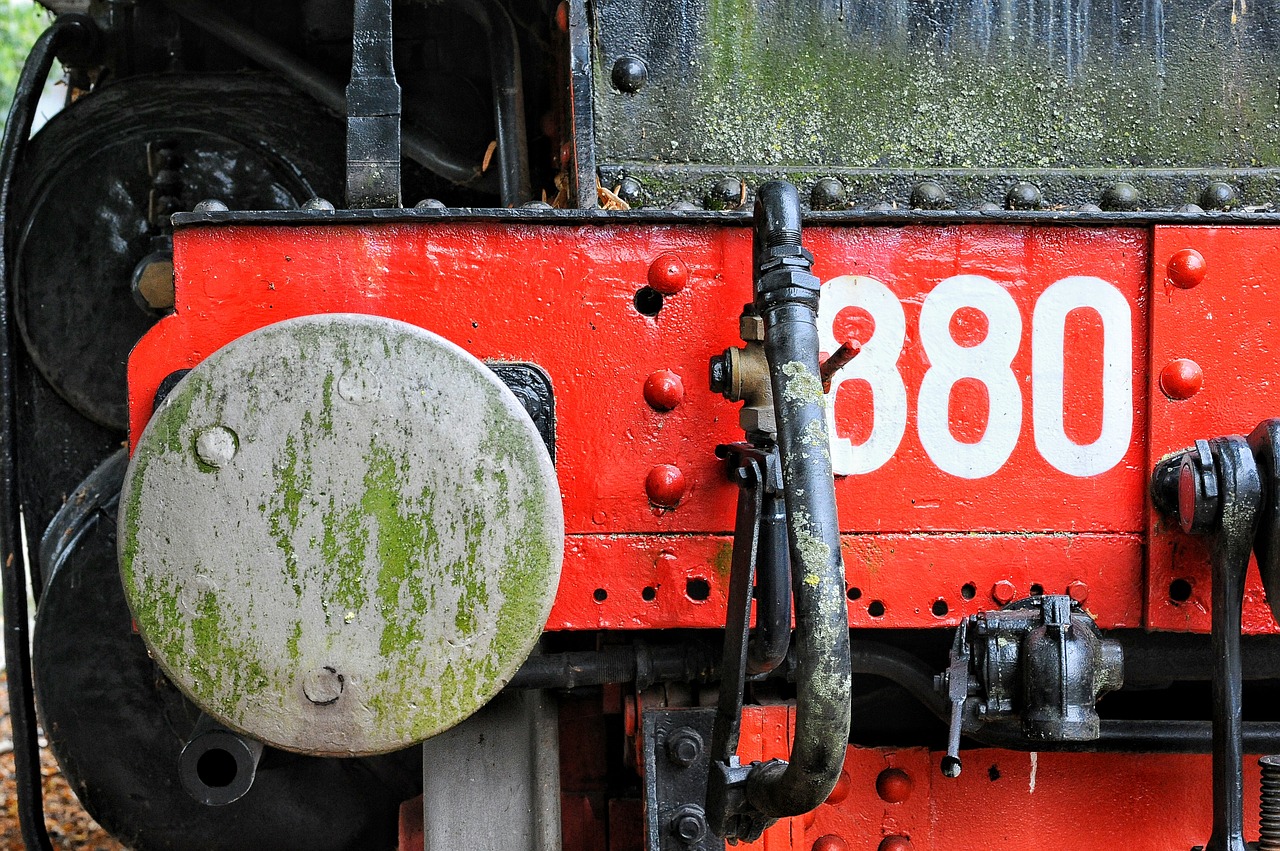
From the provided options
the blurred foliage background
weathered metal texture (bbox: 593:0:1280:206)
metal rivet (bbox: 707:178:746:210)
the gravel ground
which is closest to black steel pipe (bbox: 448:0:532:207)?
weathered metal texture (bbox: 593:0:1280:206)

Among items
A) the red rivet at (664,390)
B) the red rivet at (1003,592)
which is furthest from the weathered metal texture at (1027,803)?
the red rivet at (664,390)

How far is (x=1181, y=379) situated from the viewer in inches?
57.0

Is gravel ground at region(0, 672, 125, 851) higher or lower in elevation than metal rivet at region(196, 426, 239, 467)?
lower

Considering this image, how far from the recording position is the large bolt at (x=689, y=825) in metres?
1.49

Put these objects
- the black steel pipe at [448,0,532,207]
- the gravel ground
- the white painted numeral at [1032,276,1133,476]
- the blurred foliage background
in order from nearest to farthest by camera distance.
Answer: the white painted numeral at [1032,276,1133,476], the black steel pipe at [448,0,532,207], the gravel ground, the blurred foliage background

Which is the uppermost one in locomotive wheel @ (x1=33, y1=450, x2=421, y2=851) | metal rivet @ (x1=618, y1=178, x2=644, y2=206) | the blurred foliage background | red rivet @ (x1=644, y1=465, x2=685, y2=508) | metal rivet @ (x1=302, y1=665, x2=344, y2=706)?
the blurred foliage background

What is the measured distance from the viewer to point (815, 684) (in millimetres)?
1206

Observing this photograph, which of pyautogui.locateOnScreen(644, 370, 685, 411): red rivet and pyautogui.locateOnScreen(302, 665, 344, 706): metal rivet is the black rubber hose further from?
pyautogui.locateOnScreen(644, 370, 685, 411): red rivet

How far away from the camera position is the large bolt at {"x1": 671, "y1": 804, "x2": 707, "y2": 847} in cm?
149

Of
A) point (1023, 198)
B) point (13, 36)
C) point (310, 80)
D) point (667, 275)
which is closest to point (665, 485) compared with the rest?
point (667, 275)

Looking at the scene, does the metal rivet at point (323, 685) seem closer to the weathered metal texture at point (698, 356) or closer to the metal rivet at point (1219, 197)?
the weathered metal texture at point (698, 356)

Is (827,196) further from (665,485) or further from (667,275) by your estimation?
(665,485)

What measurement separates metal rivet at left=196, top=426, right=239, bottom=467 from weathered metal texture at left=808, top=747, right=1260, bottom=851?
0.92 meters

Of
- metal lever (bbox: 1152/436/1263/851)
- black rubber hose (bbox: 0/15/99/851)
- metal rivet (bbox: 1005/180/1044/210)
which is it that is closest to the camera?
metal lever (bbox: 1152/436/1263/851)
